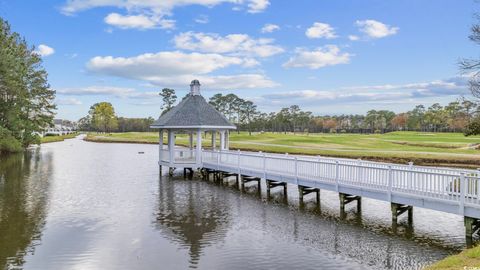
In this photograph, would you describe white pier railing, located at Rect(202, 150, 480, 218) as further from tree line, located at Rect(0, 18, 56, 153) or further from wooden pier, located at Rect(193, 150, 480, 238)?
tree line, located at Rect(0, 18, 56, 153)

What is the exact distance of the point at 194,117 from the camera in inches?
1160

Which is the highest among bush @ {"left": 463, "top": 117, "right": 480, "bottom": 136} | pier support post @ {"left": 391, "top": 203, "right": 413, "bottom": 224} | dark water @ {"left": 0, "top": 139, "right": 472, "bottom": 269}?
bush @ {"left": 463, "top": 117, "right": 480, "bottom": 136}

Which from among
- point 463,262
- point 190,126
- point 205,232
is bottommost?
point 205,232

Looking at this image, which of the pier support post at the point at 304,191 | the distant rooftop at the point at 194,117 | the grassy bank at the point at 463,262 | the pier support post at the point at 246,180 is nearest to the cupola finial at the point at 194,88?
the distant rooftop at the point at 194,117

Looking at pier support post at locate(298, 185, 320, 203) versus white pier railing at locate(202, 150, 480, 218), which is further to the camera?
pier support post at locate(298, 185, 320, 203)

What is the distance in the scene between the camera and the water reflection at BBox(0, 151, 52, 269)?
40.2 ft

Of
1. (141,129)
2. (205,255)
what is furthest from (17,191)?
(141,129)

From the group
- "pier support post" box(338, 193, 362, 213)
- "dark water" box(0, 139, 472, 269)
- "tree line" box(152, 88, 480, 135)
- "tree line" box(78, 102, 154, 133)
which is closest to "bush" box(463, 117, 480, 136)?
"dark water" box(0, 139, 472, 269)

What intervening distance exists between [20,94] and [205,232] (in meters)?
39.1

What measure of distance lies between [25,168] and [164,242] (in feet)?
88.6

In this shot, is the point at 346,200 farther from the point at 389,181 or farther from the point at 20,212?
the point at 20,212

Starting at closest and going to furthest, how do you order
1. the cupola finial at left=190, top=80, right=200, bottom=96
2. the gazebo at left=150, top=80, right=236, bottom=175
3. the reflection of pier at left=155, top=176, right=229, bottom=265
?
the reflection of pier at left=155, top=176, right=229, bottom=265 → the gazebo at left=150, top=80, right=236, bottom=175 → the cupola finial at left=190, top=80, right=200, bottom=96

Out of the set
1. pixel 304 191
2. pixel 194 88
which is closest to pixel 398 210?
pixel 304 191

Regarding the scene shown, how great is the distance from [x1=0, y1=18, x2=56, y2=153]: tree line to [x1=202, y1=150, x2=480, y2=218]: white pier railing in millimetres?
28711
